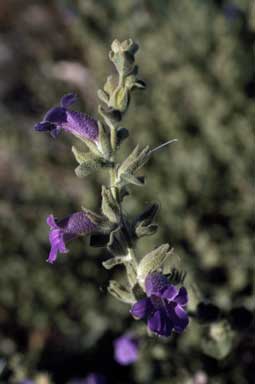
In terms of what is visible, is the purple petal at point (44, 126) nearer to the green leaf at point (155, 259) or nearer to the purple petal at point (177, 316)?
the green leaf at point (155, 259)

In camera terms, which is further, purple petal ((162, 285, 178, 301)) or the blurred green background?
the blurred green background

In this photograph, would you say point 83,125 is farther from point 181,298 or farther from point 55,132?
point 181,298

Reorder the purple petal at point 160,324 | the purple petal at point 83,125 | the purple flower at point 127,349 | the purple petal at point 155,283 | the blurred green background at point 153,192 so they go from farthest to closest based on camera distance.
A: the blurred green background at point 153,192
the purple flower at point 127,349
the purple petal at point 83,125
the purple petal at point 155,283
the purple petal at point 160,324

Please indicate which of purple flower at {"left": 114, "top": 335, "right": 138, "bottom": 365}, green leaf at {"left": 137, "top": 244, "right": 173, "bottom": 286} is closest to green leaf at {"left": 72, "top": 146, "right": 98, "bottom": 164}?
green leaf at {"left": 137, "top": 244, "right": 173, "bottom": 286}

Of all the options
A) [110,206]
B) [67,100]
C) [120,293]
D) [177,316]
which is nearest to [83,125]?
[67,100]

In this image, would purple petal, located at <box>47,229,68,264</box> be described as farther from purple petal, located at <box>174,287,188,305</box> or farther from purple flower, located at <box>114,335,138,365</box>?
purple flower, located at <box>114,335,138,365</box>

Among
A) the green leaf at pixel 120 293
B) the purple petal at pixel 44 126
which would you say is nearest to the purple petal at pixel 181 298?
the green leaf at pixel 120 293

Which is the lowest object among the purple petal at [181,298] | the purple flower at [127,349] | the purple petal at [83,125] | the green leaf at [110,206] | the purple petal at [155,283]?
the purple flower at [127,349]
